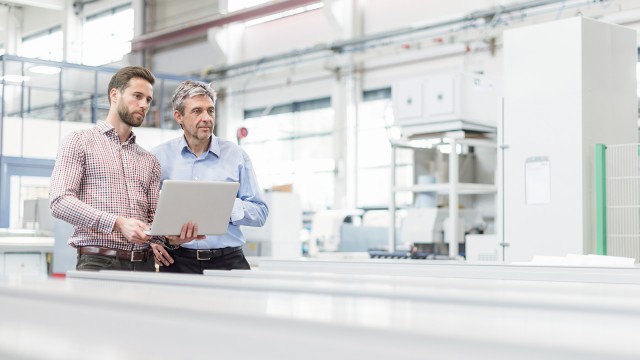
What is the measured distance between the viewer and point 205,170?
2637 mm

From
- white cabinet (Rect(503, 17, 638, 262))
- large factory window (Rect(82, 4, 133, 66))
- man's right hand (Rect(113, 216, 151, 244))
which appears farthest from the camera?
large factory window (Rect(82, 4, 133, 66))

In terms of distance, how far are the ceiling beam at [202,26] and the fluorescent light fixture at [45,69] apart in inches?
112

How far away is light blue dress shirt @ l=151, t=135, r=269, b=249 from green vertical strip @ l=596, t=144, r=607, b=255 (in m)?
2.61

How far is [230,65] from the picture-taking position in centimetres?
1370

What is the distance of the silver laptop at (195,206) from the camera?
2277 mm

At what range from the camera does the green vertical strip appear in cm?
462

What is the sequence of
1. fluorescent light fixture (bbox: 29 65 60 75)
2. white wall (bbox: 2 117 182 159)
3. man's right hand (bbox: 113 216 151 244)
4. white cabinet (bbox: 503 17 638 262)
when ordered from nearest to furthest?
1. man's right hand (bbox: 113 216 151 244)
2. white cabinet (bbox: 503 17 638 262)
3. white wall (bbox: 2 117 182 159)
4. fluorescent light fixture (bbox: 29 65 60 75)

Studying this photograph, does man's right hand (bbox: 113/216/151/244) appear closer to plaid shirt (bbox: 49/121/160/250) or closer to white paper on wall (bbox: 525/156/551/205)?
plaid shirt (bbox: 49/121/160/250)

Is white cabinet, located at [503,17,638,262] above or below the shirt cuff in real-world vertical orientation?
above

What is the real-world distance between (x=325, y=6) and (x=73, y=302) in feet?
37.9

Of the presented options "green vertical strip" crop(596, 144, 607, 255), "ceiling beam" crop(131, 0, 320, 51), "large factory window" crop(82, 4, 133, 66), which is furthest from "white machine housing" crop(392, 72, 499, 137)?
"large factory window" crop(82, 4, 133, 66)

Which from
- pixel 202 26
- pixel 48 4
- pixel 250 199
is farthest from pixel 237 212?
pixel 48 4

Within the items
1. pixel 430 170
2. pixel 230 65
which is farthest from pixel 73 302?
pixel 230 65

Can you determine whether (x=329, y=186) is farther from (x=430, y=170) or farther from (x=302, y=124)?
(x=430, y=170)
